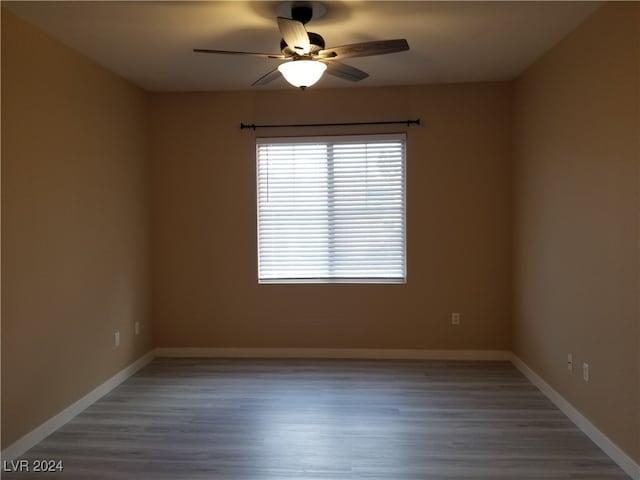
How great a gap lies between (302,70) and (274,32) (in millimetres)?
588

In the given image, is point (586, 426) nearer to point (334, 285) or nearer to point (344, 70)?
point (334, 285)

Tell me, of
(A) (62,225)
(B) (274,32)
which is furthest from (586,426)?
(A) (62,225)

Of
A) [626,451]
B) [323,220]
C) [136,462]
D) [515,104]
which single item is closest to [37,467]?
[136,462]

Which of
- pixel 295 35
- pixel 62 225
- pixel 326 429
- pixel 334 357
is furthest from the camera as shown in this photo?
pixel 334 357

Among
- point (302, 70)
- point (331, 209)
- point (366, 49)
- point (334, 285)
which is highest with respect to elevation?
point (366, 49)

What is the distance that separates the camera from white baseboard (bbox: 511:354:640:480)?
8.31 feet

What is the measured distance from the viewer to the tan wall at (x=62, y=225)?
2752mm

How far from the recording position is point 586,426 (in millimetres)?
3002

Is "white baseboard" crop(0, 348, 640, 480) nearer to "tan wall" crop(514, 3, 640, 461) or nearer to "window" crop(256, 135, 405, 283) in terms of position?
"tan wall" crop(514, 3, 640, 461)

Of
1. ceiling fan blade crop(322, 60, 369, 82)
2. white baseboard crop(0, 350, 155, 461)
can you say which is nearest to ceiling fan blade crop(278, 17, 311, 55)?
ceiling fan blade crop(322, 60, 369, 82)

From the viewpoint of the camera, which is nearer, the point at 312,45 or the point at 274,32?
the point at 312,45

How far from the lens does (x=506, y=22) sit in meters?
2.98

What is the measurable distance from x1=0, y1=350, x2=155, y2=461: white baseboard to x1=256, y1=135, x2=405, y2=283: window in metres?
1.45

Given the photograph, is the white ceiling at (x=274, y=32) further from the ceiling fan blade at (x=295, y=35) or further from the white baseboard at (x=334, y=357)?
the white baseboard at (x=334, y=357)
